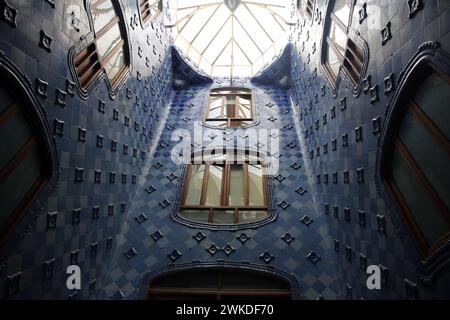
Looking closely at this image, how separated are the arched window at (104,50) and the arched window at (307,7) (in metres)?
5.98

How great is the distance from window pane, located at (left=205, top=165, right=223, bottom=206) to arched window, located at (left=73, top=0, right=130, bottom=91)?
13.1ft

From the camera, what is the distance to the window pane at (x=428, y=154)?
3564 mm

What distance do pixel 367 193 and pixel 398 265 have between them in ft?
4.56

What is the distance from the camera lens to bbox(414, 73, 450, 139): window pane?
3.45 meters

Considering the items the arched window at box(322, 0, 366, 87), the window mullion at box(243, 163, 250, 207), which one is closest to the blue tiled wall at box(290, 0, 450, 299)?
the arched window at box(322, 0, 366, 87)

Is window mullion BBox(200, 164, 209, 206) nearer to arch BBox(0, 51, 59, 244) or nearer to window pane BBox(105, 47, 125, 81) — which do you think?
window pane BBox(105, 47, 125, 81)

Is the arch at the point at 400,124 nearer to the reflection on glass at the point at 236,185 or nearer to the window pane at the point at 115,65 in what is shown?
the reflection on glass at the point at 236,185

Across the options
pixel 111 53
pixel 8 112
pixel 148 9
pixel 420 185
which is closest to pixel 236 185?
pixel 111 53

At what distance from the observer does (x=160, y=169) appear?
9.53 metres

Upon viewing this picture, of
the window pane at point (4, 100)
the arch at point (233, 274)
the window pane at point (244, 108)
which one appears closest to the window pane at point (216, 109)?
the window pane at point (244, 108)

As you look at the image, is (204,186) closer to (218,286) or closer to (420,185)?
(218,286)

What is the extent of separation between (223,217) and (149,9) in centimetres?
761

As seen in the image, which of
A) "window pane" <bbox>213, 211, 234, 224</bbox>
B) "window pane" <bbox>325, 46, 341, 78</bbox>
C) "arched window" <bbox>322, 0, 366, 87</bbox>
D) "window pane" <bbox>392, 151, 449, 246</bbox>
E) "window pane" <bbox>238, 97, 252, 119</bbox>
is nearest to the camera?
"window pane" <bbox>392, 151, 449, 246</bbox>
